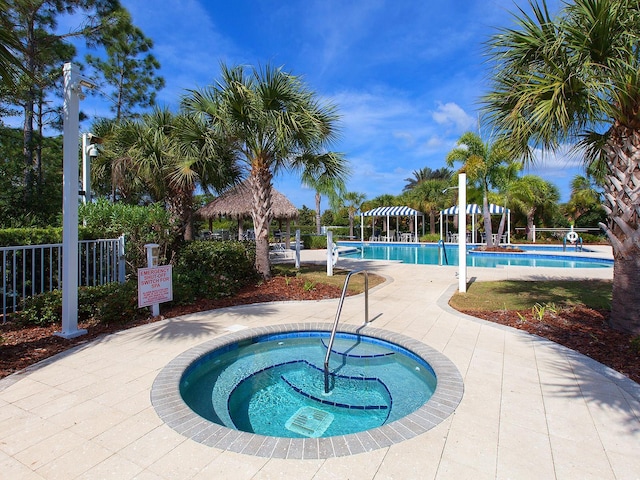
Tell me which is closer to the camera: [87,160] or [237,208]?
[87,160]

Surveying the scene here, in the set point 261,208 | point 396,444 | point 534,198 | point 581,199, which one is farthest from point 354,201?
point 396,444

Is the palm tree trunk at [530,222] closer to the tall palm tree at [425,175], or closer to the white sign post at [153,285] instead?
the tall palm tree at [425,175]

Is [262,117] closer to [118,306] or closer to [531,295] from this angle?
[118,306]

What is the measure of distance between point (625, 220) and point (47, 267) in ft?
32.0

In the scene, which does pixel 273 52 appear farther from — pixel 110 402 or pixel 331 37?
pixel 110 402

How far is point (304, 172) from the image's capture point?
10406mm

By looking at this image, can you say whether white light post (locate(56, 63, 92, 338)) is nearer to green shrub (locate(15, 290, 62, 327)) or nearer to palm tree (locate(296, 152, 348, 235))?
green shrub (locate(15, 290, 62, 327))

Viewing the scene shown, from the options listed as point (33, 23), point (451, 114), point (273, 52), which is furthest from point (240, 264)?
point (451, 114)

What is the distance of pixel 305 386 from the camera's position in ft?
13.4

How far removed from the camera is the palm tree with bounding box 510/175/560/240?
2381cm

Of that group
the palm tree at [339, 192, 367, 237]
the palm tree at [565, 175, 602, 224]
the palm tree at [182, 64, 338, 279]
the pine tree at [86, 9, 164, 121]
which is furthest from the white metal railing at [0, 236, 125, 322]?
the palm tree at [565, 175, 602, 224]

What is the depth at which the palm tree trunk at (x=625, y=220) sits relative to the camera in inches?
186

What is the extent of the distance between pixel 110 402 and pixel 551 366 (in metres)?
4.62

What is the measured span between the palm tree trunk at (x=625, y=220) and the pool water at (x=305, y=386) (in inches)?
125
